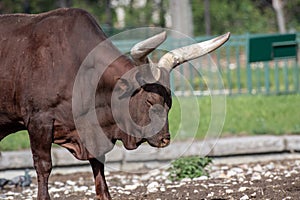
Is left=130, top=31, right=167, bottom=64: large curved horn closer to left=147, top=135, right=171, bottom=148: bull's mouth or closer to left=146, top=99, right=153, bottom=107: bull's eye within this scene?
left=146, top=99, right=153, bottom=107: bull's eye

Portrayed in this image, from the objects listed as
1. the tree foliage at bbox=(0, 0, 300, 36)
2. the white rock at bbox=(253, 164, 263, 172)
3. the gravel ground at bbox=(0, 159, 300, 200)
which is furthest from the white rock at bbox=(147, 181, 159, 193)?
the tree foliage at bbox=(0, 0, 300, 36)

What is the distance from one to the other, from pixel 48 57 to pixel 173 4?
12102 millimetres

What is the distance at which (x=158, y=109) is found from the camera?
6867mm

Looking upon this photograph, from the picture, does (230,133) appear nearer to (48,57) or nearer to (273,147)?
(273,147)

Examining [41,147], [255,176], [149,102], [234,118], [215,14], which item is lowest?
[255,176]

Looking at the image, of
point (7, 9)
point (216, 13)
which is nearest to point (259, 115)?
point (7, 9)

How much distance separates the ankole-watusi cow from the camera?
692 centimetres

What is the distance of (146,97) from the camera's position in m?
6.90

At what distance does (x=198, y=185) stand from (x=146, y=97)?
7.84 feet

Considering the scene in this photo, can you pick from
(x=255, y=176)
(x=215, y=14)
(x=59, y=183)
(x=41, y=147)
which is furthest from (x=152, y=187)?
(x=215, y=14)

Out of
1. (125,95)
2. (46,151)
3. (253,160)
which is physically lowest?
(253,160)

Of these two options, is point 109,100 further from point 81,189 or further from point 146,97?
point 81,189

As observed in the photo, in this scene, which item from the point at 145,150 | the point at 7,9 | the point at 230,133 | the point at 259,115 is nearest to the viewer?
the point at 145,150

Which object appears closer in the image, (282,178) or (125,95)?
(125,95)
